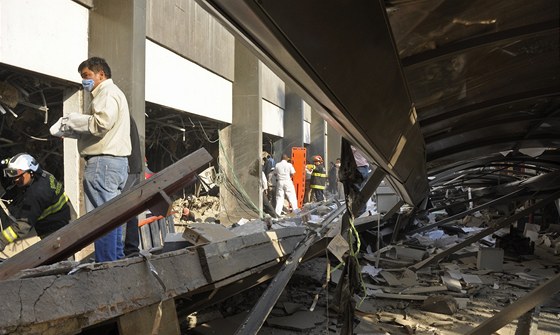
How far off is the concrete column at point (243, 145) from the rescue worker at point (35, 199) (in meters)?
8.22

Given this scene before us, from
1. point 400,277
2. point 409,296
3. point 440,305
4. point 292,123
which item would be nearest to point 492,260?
point 400,277

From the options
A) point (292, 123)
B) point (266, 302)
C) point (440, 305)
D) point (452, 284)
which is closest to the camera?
point (266, 302)

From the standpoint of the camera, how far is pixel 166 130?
11.7 meters

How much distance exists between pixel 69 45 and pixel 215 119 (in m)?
5.66

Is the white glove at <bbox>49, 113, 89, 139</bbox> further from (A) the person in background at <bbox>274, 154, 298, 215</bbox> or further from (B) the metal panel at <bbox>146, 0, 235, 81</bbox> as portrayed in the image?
(A) the person in background at <bbox>274, 154, 298, 215</bbox>

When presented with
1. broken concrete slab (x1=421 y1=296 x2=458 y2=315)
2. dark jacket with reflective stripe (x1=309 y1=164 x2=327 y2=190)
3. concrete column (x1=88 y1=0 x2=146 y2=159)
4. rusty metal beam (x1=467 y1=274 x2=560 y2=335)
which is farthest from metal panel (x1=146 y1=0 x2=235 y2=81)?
rusty metal beam (x1=467 y1=274 x2=560 y2=335)

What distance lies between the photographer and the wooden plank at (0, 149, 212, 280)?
7.72ft

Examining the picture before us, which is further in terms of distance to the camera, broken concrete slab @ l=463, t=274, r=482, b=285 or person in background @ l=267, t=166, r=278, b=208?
person in background @ l=267, t=166, r=278, b=208

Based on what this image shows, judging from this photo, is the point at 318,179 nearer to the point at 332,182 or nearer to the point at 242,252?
the point at 332,182

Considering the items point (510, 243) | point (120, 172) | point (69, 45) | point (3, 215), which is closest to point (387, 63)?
point (120, 172)

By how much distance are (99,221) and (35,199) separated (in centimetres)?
182

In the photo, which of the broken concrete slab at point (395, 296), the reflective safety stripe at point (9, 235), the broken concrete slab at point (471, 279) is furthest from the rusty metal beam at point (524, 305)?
the reflective safety stripe at point (9, 235)

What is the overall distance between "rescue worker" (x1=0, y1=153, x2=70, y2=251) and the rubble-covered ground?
66.8 inches

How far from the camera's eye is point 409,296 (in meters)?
5.38
